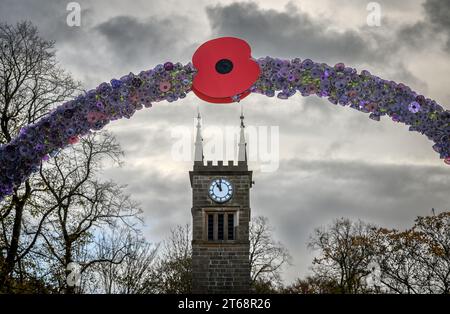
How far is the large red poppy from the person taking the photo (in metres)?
9.94

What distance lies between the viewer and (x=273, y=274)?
43.3 meters

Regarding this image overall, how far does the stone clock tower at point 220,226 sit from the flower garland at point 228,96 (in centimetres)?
3080

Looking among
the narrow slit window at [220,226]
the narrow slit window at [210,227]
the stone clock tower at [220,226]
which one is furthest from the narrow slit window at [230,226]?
the narrow slit window at [210,227]

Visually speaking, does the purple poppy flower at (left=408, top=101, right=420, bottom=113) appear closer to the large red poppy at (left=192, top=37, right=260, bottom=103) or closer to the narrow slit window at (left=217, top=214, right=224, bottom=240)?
the large red poppy at (left=192, top=37, right=260, bottom=103)

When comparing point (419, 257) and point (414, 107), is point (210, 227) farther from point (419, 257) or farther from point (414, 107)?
point (414, 107)

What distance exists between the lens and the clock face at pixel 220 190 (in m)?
42.7

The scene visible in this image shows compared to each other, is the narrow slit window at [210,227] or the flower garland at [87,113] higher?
the narrow slit window at [210,227]

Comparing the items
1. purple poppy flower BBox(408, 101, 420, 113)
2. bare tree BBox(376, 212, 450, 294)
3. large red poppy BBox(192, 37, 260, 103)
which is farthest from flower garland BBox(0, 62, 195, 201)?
bare tree BBox(376, 212, 450, 294)

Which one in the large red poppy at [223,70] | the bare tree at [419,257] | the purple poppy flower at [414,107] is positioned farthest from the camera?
the bare tree at [419,257]

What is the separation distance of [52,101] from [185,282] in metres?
25.1

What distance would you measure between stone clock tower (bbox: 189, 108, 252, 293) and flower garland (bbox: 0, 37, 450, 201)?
101ft

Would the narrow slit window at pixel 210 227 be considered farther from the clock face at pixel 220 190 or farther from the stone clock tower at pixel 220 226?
the clock face at pixel 220 190
